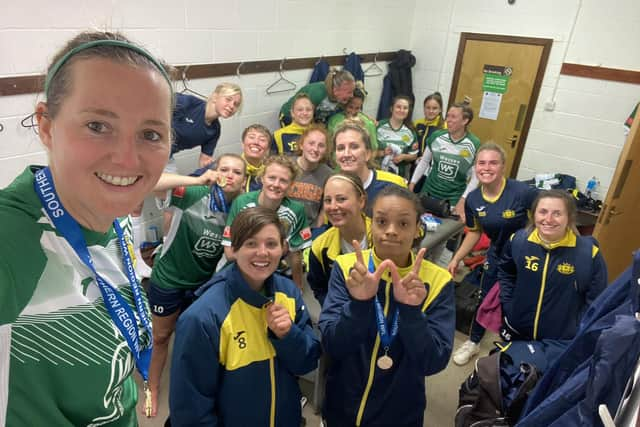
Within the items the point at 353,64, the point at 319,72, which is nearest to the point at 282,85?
the point at 319,72

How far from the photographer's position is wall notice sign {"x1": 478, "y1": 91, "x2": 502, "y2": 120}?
5180mm

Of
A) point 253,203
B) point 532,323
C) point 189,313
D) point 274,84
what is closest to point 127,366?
point 189,313

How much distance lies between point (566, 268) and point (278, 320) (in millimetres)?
1587

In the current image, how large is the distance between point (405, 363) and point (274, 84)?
10.5 ft

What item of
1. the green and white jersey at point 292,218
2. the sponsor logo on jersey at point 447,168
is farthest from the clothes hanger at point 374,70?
the green and white jersey at point 292,218

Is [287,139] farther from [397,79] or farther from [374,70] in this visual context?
[397,79]

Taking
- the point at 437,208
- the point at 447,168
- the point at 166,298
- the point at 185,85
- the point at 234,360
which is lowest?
the point at 166,298

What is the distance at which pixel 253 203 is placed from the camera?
2.26 metres

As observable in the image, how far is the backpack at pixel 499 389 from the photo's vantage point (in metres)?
1.78

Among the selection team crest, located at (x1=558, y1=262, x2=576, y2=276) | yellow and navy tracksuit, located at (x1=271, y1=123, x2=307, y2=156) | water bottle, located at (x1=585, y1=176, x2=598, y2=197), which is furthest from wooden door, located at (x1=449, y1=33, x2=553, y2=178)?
team crest, located at (x1=558, y1=262, x2=576, y2=276)

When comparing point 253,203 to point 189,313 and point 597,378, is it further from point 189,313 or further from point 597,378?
point 597,378

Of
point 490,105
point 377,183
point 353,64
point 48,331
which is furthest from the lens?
point 490,105

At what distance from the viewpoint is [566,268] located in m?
2.12

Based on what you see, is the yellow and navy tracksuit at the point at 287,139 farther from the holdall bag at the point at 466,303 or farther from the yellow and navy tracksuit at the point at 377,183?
the holdall bag at the point at 466,303
